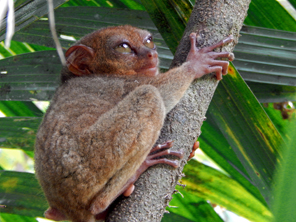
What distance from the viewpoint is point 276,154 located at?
2510mm

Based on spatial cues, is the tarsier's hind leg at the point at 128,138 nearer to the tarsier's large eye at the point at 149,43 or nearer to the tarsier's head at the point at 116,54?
the tarsier's head at the point at 116,54

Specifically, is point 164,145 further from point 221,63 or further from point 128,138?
point 221,63

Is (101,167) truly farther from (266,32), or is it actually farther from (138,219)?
(266,32)

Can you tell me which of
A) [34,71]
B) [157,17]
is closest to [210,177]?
[157,17]

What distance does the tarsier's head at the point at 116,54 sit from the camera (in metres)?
3.13

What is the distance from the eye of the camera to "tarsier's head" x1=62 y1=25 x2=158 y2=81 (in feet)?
10.3

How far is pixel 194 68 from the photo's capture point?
92.8 inches

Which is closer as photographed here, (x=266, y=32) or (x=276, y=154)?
(x=276, y=154)

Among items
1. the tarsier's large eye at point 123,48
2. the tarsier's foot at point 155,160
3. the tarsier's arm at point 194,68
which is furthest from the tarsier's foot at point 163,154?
the tarsier's large eye at point 123,48

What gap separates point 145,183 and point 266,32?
1.85 metres

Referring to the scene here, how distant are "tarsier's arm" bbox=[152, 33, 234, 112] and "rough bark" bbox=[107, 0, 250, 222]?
0.05 metres

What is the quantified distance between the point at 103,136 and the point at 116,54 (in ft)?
3.98

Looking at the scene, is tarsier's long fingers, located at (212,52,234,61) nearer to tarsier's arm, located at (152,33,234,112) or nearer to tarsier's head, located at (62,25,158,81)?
tarsier's arm, located at (152,33,234,112)

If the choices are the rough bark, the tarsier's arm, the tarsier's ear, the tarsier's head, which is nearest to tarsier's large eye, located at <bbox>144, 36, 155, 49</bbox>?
the tarsier's head
